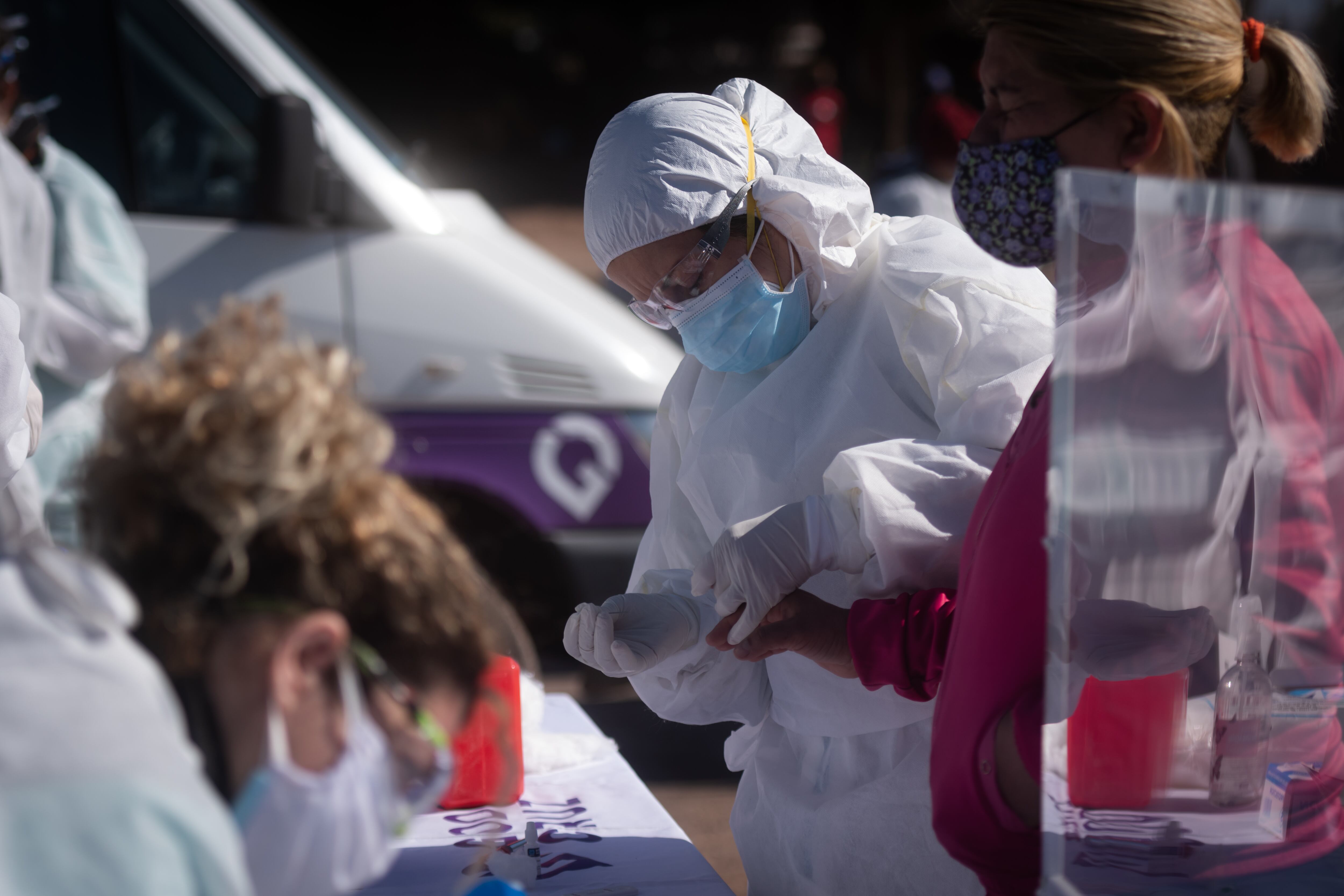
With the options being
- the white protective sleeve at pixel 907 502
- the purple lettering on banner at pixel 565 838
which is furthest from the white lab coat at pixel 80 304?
the white protective sleeve at pixel 907 502

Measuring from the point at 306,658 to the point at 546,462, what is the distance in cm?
279

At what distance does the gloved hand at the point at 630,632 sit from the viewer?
1.60 meters

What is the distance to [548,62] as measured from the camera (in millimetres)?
17516

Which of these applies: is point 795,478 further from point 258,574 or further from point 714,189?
point 258,574

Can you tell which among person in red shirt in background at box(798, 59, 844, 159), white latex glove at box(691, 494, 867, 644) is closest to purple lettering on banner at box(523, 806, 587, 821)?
white latex glove at box(691, 494, 867, 644)

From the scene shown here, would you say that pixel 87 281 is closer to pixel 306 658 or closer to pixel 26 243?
pixel 26 243

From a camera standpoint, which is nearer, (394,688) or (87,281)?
(394,688)

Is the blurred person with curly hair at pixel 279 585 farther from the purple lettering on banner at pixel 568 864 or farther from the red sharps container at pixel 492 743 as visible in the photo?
the purple lettering on banner at pixel 568 864

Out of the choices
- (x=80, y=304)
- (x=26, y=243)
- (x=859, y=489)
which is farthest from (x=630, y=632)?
(x=80, y=304)

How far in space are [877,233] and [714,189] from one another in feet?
0.79

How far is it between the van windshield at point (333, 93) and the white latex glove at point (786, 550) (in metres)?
2.48

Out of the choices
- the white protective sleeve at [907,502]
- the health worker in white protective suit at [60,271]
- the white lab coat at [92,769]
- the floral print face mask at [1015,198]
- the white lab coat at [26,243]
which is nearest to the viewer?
the white lab coat at [92,769]

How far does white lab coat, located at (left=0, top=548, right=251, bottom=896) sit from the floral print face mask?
899 mm

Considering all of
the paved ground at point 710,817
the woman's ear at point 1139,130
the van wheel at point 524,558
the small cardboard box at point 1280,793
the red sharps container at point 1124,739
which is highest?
the woman's ear at point 1139,130
